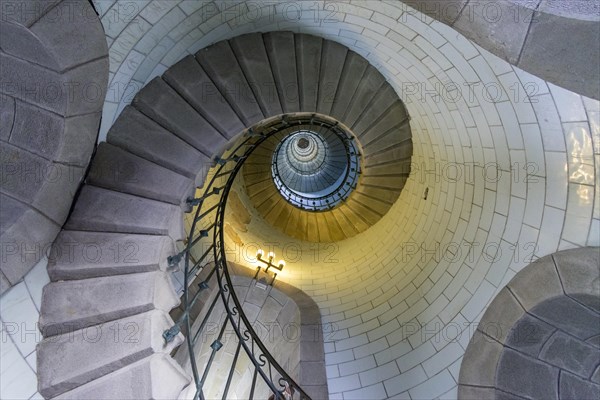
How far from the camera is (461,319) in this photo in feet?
10.8

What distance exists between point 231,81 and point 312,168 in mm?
6278

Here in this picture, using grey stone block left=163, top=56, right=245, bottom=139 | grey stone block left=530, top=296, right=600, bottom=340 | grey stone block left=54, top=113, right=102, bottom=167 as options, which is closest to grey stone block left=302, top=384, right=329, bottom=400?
grey stone block left=530, top=296, right=600, bottom=340

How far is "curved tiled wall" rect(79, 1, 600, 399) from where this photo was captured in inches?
95.3

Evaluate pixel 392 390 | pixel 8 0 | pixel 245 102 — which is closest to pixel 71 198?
pixel 8 0

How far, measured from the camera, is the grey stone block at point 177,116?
10.4 feet

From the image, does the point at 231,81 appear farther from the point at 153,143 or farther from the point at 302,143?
the point at 302,143

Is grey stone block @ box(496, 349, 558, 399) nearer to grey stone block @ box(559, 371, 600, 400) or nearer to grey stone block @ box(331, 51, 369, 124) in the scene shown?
grey stone block @ box(559, 371, 600, 400)

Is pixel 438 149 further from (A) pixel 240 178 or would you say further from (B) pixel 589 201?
(A) pixel 240 178

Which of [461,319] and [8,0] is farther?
[461,319]

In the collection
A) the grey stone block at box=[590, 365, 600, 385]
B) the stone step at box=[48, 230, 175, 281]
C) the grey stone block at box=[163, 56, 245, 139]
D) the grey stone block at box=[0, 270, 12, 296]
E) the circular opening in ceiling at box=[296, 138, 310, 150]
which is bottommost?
the grey stone block at box=[590, 365, 600, 385]

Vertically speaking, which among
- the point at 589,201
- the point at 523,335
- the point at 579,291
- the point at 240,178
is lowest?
the point at 523,335

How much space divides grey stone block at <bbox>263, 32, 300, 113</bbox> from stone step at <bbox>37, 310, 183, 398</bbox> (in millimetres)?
2384

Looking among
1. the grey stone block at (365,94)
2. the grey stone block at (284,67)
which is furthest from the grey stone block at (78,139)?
the grey stone block at (365,94)

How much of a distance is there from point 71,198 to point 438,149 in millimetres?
3549
